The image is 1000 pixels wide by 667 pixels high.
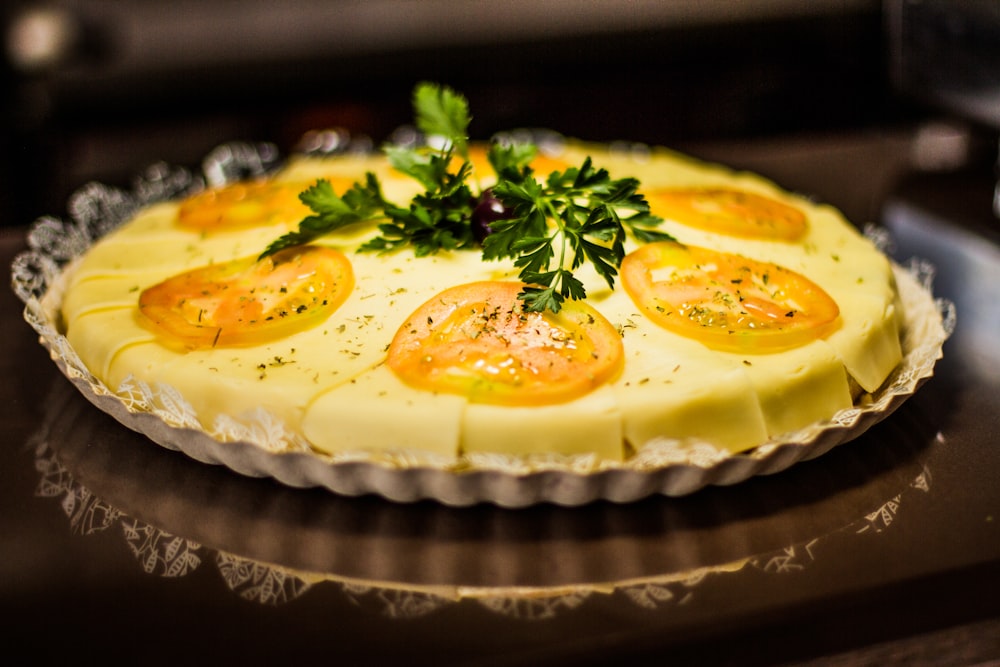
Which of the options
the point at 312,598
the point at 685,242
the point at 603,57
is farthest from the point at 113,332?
the point at 603,57

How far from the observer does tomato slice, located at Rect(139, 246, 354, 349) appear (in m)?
1.67

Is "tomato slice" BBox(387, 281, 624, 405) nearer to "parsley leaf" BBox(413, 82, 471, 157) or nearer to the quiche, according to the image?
the quiche

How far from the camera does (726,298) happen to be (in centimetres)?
171

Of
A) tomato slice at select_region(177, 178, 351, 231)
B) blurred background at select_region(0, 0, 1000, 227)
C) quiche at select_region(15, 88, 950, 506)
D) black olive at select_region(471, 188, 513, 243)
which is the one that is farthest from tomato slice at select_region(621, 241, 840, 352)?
blurred background at select_region(0, 0, 1000, 227)

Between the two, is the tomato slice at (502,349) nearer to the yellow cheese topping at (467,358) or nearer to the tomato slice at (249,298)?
the yellow cheese topping at (467,358)

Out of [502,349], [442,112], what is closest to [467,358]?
[502,349]

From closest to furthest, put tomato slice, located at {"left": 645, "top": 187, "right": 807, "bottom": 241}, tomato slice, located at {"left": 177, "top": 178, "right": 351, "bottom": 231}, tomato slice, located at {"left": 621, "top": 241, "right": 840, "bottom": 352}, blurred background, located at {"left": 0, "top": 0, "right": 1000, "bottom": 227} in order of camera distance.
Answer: tomato slice, located at {"left": 621, "top": 241, "right": 840, "bottom": 352}, tomato slice, located at {"left": 645, "top": 187, "right": 807, "bottom": 241}, tomato slice, located at {"left": 177, "top": 178, "right": 351, "bottom": 231}, blurred background, located at {"left": 0, "top": 0, "right": 1000, "bottom": 227}

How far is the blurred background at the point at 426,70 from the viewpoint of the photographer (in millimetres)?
3988

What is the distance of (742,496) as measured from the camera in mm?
1543

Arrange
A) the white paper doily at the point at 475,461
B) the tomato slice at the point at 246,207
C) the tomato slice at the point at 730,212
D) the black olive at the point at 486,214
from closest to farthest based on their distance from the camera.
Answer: the white paper doily at the point at 475,461, the black olive at the point at 486,214, the tomato slice at the point at 730,212, the tomato slice at the point at 246,207

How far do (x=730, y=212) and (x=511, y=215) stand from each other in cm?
56

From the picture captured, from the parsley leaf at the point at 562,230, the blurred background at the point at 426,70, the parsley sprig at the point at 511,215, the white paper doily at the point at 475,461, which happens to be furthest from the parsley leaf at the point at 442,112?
the blurred background at the point at 426,70

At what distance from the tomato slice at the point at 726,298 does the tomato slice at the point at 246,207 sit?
0.82 m

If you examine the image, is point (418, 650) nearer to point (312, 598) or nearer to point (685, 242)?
point (312, 598)
